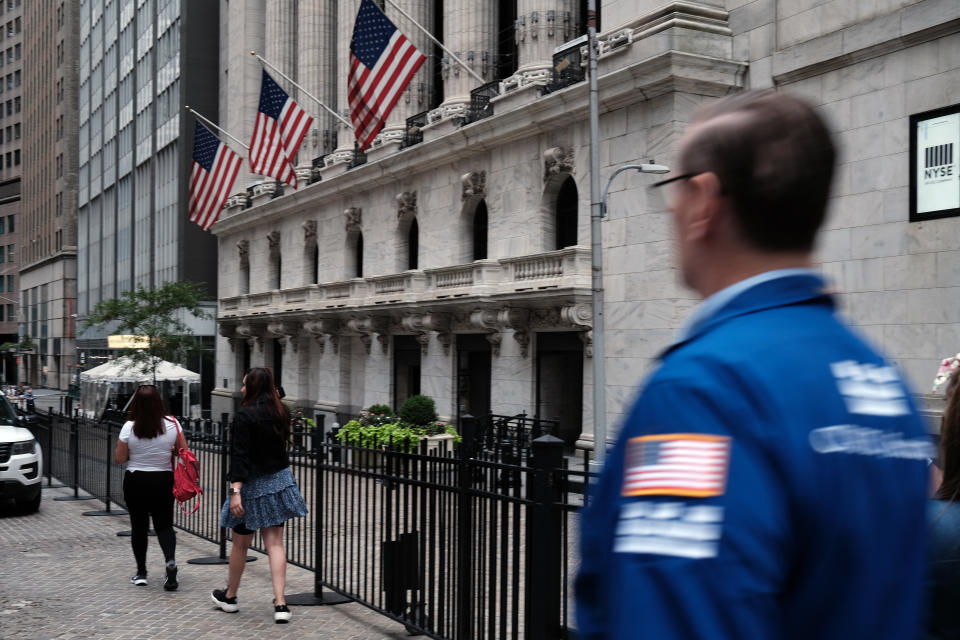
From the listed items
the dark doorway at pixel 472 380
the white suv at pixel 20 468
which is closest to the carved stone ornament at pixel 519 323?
the dark doorway at pixel 472 380

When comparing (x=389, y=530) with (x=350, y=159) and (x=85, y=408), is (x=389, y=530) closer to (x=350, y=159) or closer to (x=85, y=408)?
(x=350, y=159)

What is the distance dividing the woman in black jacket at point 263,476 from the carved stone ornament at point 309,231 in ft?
109

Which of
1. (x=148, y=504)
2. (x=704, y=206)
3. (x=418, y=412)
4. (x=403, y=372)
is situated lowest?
(x=418, y=412)

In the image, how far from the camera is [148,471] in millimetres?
9625

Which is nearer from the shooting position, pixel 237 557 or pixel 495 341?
pixel 237 557

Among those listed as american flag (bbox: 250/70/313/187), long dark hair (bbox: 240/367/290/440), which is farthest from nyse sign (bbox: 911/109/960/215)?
american flag (bbox: 250/70/313/187)

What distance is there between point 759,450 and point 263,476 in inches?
288

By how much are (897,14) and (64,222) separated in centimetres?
8958

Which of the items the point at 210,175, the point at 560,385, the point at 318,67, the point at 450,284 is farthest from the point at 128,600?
the point at 318,67

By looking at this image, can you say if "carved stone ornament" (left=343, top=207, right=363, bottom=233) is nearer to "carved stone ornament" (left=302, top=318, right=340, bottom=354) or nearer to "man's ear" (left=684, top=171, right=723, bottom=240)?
"carved stone ornament" (left=302, top=318, right=340, bottom=354)

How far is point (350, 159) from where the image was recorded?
3775 cm

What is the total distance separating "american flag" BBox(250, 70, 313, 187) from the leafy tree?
14962mm

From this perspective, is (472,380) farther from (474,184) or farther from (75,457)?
(75,457)

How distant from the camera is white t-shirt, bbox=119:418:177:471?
9594 mm
